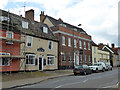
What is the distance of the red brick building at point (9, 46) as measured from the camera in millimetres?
20406

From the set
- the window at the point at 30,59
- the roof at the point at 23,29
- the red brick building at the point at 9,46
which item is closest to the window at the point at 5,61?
the red brick building at the point at 9,46

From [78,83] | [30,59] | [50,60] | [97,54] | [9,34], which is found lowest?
[78,83]

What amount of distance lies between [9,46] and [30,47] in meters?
4.18

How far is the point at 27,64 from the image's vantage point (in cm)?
2431

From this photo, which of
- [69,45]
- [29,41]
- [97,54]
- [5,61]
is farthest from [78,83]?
[97,54]

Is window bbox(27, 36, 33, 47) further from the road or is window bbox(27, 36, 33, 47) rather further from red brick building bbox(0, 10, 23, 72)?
the road

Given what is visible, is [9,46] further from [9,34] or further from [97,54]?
[97,54]

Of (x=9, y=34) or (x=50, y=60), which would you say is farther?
(x=50, y=60)

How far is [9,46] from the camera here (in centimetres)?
2150

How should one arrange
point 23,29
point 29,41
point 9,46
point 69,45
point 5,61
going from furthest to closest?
point 69,45 < point 29,41 < point 23,29 < point 9,46 < point 5,61

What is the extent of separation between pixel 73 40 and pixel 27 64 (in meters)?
14.4

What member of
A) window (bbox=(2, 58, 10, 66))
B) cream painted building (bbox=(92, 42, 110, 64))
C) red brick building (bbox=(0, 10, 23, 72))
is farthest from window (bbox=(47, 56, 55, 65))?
cream painted building (bbox=(92, 42, 110, 64))

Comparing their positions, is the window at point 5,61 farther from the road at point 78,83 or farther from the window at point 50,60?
the window at point 50,60

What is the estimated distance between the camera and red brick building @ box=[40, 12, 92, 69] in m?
32.0
